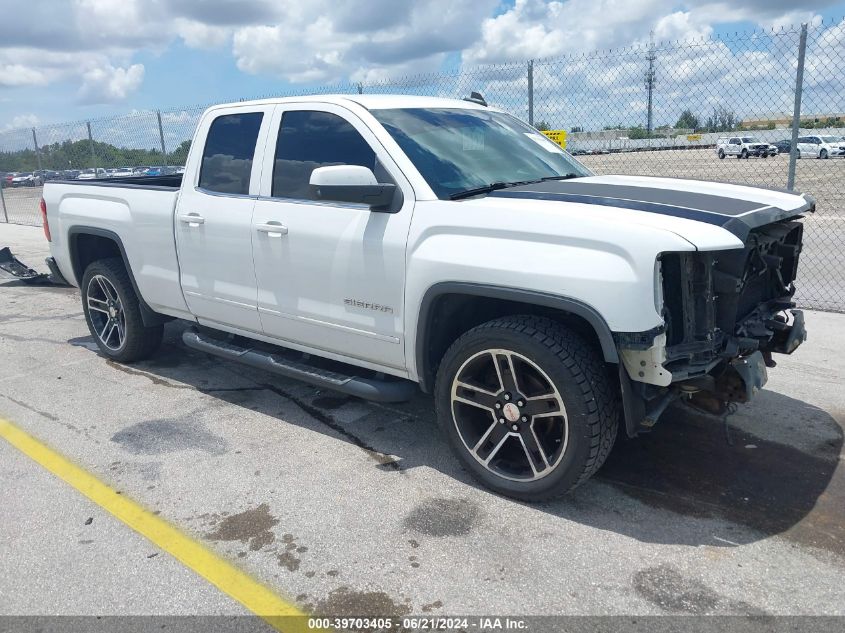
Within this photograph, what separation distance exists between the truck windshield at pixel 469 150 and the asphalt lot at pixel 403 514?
1611 millimetres

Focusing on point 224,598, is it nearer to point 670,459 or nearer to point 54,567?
point 54,567

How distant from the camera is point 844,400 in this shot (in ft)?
15.3

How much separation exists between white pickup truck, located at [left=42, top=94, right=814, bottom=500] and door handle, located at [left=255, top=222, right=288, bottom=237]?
29 mm

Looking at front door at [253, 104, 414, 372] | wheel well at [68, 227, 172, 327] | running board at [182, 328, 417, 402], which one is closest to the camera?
front door at [253, 104, 414, 372]

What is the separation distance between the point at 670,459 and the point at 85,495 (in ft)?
10.5

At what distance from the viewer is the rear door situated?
14.8ft

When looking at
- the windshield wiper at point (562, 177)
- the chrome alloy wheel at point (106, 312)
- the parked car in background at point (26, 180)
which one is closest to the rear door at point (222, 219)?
the chrome alloy wheel at point (106, 312)

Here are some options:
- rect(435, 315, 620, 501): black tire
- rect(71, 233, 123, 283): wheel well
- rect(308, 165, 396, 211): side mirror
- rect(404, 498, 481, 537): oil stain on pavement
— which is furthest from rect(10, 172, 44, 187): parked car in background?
rect(435, 315, 620, 501): black tire

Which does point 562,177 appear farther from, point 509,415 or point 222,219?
point 222,219

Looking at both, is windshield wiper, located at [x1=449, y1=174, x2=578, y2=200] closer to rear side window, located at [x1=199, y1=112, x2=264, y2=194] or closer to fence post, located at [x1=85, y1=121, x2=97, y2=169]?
rear side window, located at [x1=199, y1=112, x2=264, y2=194]

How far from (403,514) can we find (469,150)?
2.09m

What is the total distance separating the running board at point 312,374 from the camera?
156 inches

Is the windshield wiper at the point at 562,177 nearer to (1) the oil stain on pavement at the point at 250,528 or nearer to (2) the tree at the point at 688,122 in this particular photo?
(1) the oil stain on pavement at the point at 250,528

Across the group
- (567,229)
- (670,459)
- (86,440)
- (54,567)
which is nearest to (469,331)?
(567,229)
